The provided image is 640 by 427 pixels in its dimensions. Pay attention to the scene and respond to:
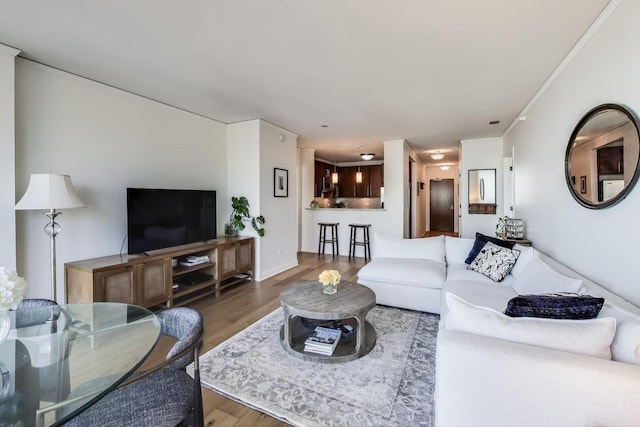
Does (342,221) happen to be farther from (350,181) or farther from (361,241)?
(350,181)

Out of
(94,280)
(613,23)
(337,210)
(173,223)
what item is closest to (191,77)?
(173,223)

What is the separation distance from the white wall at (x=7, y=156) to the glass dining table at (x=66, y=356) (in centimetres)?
113

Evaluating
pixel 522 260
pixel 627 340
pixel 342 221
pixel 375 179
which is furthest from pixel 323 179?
pixel 627 340

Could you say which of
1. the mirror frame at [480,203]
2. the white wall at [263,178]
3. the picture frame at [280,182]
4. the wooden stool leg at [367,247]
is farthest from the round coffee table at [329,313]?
the mirror frame at [480,203]

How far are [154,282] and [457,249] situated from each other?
3.61m

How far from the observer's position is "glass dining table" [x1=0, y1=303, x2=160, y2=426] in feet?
3.25

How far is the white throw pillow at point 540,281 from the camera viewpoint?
1.87 metres

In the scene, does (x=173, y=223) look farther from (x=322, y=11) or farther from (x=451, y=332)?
(x=451, y=332)

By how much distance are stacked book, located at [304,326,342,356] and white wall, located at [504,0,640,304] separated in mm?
1879

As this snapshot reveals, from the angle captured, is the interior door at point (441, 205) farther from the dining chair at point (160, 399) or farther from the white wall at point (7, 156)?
the white wall at point (7, 156)

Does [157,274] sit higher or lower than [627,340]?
lower

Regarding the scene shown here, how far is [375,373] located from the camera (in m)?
2.06

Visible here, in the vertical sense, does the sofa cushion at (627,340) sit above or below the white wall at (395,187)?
below

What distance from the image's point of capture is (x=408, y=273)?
10.6 ft
